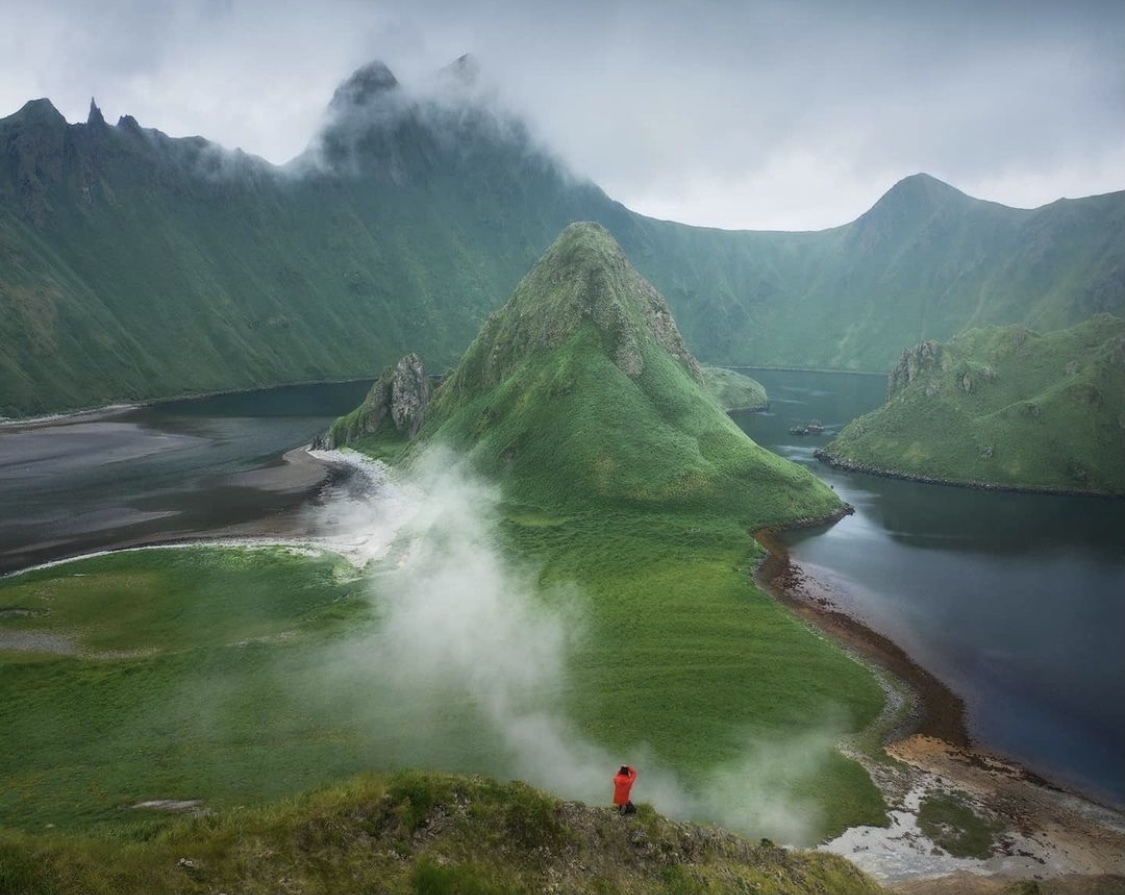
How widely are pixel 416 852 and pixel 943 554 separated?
91277mm

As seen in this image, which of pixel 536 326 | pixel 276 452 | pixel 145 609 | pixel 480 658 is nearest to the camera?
pixel 480 658

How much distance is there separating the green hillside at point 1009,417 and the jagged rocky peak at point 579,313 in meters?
48.1

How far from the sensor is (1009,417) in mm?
139000

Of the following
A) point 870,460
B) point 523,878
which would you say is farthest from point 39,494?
point 870,460

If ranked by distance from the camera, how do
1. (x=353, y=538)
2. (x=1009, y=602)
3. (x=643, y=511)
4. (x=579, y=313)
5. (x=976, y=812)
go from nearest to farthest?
(x=976, y=812) → (x=1009, y=602) → (x=353, y=538) → (x=643, y=511) → (x=579, y=313)

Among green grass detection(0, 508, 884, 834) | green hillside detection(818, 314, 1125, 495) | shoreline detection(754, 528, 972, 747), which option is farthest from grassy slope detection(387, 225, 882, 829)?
green hillside detection(818, 314, 1125, 495)

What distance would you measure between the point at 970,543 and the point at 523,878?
96.8 metres

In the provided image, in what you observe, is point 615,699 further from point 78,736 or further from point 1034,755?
point 78,736

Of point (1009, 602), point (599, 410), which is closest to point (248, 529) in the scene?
point (599, 410)

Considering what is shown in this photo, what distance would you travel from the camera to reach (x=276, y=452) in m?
153

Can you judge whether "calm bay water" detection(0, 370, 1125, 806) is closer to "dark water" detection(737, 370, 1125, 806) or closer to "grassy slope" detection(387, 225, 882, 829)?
"dark water" detection(737, 370, 1125, 806)

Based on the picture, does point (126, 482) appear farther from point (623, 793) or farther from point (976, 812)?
point (976, 812)

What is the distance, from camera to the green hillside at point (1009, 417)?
12812 centimetres

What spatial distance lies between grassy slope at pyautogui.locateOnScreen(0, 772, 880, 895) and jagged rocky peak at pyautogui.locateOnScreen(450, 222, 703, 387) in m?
106
